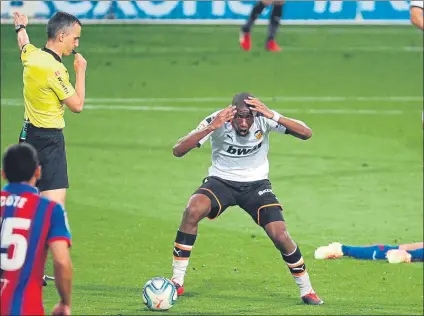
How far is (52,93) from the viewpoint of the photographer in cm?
1124

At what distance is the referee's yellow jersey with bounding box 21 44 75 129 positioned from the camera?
1118 centimetres

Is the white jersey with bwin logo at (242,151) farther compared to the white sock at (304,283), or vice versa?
the white jersey with bwin logo at (242,151)

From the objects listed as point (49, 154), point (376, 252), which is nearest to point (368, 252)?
point (376, 252)

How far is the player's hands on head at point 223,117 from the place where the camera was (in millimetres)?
10914

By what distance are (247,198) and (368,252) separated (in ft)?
8.70

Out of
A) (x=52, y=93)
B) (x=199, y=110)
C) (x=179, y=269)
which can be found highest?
(x=52, y=93)

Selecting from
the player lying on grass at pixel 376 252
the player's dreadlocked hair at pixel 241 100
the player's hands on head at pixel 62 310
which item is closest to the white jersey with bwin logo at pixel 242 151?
the player's dreadlocked hair at pixel 241 100

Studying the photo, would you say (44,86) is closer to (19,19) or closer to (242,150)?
(19,19)

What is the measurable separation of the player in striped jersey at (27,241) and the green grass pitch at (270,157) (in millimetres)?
3785

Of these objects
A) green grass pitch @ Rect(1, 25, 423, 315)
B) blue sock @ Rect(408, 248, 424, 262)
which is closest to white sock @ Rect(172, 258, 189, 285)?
green grass pitch @ Rect(1, 25, 423, 315)

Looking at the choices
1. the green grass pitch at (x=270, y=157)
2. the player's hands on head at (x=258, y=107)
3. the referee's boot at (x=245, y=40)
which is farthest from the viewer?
the referee's boot at (x=245, y=40)

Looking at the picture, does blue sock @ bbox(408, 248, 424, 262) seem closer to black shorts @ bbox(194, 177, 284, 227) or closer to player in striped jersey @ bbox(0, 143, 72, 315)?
black shorts @ bbox(194, 177, 284, 227)

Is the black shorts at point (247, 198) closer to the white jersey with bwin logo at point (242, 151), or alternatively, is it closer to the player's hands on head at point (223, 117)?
the white jersey with bwin logo at point (242, 151)

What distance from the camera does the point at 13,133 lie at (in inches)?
842
